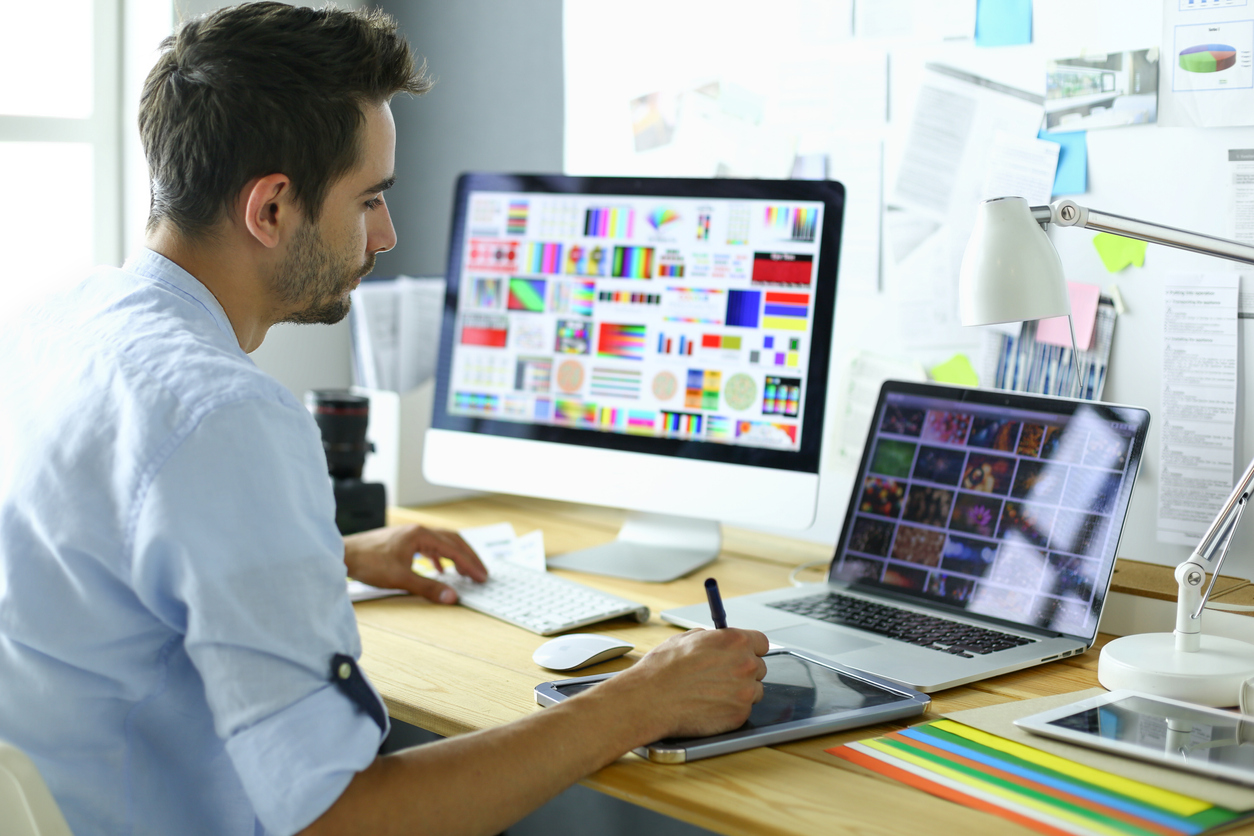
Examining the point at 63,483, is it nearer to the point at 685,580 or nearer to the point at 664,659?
the point at 664,659

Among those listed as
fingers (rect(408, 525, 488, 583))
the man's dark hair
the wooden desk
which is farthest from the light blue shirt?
fingers (rect(408, 525, 488, 583))

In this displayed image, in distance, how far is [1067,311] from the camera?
110 centimetres

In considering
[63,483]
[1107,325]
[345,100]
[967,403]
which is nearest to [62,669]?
[63,483]

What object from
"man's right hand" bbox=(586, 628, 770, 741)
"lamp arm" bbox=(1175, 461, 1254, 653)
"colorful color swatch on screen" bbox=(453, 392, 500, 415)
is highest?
"colorful color swatch on screen" bbox=(453, 392, 500, 415)

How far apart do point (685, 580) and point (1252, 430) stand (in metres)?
0.69

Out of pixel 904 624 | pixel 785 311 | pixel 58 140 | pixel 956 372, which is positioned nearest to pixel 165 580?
pixel 904 624

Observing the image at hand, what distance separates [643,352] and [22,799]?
3.13 ft

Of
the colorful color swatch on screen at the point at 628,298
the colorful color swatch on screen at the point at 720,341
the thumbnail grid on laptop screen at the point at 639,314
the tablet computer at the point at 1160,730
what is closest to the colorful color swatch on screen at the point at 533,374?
the thumbnail grid on laptop screen at the point at 639,314

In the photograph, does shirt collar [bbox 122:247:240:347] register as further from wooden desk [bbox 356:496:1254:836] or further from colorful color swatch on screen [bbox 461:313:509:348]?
colorful color swatch on screen [bbox 461:313:509:348]

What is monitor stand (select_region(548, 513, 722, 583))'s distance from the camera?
1474mm

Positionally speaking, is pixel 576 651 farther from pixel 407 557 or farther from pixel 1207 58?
pixel 1207 58

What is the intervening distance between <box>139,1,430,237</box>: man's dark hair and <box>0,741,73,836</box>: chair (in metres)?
0.45

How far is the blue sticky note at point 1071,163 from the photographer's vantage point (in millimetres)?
1374

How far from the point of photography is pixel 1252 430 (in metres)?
1.27
